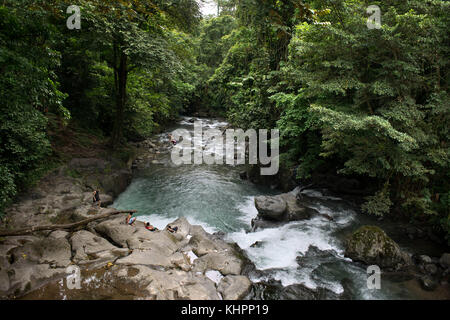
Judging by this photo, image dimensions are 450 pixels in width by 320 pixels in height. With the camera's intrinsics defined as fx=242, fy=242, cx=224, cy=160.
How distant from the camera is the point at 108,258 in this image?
21.0ft

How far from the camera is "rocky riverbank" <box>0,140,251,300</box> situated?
5.37 metres

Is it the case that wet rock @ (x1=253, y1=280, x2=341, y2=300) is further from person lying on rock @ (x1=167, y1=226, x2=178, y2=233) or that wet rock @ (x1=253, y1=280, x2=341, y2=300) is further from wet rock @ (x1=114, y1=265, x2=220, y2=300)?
person lying on rock @ (x1=167, y1=226, x2=178, y2=233)

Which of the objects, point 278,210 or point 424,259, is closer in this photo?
point 424,259

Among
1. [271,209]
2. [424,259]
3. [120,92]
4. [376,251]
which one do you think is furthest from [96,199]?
[424,259]

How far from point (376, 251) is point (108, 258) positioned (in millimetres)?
7691

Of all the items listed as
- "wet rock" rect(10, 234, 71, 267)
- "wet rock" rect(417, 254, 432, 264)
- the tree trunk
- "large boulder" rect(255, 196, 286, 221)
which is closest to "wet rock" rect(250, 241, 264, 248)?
"large boulder" rect(255, 196, 286, 221)

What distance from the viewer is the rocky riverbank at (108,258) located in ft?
17.6

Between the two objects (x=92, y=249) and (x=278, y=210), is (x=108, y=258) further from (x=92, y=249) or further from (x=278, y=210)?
(x=278, y=210)

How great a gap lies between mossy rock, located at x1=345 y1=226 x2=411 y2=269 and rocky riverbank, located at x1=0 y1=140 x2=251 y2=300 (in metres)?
3.56

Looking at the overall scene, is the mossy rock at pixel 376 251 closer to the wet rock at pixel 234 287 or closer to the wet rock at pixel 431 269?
the wet rock at pixel 431 269

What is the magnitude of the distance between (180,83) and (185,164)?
19.2ft

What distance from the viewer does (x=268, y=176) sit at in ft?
Answer: 48.8

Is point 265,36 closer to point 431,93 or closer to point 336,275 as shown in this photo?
point 431,93

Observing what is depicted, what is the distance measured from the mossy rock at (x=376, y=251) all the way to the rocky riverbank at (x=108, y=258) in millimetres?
3563
